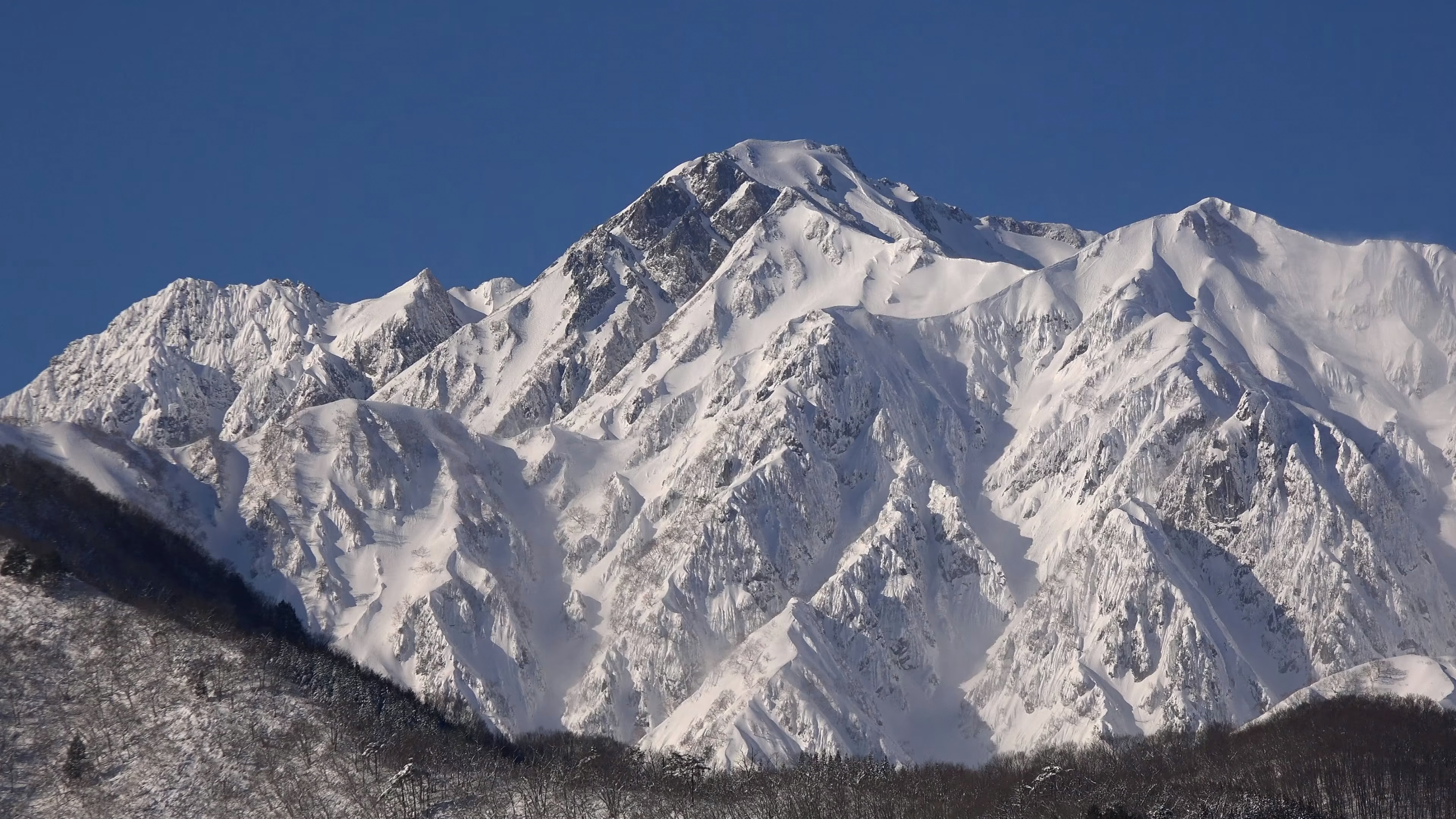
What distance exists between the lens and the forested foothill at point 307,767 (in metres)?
168

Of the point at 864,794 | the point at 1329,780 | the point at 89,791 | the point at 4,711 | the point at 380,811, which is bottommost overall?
the point at 1329,780

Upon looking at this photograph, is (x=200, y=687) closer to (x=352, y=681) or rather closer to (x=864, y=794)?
(x=352, y=681)

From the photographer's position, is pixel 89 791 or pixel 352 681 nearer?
pixel 89 791

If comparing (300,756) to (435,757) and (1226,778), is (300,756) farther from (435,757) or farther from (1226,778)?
A: (1226,778)

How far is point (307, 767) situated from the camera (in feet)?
563

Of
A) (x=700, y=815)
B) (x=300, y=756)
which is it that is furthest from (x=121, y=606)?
(x=700, y=815)

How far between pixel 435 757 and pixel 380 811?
53.6ft

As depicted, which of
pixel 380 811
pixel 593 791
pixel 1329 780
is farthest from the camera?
pixel 1329 780

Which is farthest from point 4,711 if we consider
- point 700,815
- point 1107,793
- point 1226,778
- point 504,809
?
point 1226,778

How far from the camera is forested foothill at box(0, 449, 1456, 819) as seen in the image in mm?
167875

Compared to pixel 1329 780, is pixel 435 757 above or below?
above

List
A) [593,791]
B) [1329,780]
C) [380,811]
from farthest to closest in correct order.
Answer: [1329,780]
[593,791]
[380,811]

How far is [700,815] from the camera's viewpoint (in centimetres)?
17038

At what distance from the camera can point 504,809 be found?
16862 cm
